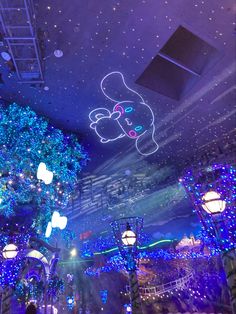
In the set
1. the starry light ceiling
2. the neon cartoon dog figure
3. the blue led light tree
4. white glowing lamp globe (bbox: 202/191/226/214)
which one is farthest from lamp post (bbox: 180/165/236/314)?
the blue led light tree

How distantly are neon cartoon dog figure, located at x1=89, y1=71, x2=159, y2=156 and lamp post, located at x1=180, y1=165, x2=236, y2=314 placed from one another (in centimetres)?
296

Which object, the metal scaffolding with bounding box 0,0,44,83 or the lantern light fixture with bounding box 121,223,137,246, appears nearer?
the metal scaffolding with bounding box 0,0,44,83

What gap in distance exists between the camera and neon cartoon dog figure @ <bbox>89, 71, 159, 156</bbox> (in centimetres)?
759

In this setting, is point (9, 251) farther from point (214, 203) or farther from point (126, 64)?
point (126, 64)

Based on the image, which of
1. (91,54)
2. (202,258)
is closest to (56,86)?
(91,54)

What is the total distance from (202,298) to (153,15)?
1236 centimetres

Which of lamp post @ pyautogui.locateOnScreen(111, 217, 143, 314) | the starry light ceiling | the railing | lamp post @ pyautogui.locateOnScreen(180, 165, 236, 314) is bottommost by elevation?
the railing

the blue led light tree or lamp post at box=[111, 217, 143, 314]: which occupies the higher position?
the blue led light tree

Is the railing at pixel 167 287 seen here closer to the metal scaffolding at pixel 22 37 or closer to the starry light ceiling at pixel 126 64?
the starry light ceiling at pixel 126 64

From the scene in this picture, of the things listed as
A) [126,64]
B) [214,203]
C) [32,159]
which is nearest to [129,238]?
[214,203]

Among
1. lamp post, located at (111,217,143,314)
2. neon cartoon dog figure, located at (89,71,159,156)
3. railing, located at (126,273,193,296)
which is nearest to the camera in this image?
lamp post, located at (111,217,143,314)

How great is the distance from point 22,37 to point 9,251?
504cm

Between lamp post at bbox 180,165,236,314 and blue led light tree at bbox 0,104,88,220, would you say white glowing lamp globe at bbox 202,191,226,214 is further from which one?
blue led light tree at bbox 0,104,88,220

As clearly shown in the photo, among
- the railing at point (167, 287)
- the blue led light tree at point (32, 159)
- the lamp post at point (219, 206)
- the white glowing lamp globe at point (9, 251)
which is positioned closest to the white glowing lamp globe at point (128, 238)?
the lamp post at point (219, 206)
